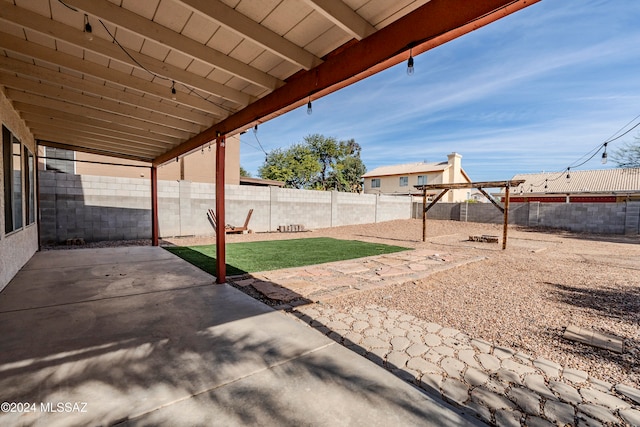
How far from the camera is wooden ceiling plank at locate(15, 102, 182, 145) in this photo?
434cm

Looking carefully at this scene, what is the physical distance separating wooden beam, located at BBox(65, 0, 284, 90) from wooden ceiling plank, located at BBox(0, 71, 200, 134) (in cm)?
230

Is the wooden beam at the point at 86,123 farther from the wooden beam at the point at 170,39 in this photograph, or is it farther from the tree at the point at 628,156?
the tree at the point at 628,156

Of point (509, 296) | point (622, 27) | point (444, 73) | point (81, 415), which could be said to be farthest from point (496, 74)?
point (81, 415)

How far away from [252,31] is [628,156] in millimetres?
22344

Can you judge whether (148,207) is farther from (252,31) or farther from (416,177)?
(416,177)

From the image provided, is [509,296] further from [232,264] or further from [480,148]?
[480,148]

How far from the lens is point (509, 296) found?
384cm

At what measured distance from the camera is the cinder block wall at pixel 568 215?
12.0 metres

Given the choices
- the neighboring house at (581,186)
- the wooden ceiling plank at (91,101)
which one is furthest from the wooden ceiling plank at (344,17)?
the neighboring house at (581,186)

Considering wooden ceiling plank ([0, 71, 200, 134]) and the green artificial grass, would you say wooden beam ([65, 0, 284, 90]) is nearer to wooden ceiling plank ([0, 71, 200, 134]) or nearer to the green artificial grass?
wooden ceiling plank ([0, 71, 200, 134])

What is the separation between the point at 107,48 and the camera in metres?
2.51

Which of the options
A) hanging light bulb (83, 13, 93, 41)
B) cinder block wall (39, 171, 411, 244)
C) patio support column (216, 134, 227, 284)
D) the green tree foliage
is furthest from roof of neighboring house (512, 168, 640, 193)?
hanging light bulb (83, 13, 93, 41)

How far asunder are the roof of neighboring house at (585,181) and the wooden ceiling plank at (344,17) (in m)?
27.2

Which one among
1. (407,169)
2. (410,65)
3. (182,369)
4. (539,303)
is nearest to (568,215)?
(539,303)
